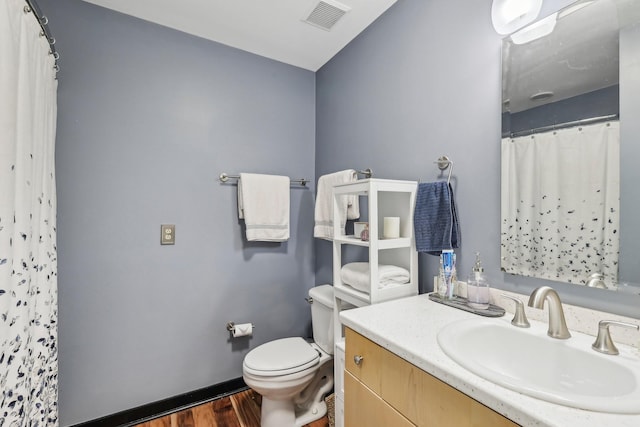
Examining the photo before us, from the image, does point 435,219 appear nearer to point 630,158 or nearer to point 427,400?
point 630,158

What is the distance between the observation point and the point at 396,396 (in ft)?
2.60

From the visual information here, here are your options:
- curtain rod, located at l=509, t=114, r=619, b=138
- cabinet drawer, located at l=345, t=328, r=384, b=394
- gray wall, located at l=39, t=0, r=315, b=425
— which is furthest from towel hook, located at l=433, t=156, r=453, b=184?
gray wall, located at l=39, t=0, r=315, b=425

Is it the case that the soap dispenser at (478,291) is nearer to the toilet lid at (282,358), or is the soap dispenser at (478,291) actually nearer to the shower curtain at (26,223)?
the toilet lid at (282,358)

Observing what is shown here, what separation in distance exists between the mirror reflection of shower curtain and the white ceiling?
1.19 m

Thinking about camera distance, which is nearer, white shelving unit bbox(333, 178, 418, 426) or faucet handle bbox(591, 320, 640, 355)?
faucet handle bbox(591, 320, 640, 355)

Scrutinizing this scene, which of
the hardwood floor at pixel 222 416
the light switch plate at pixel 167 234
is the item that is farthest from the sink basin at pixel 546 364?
the light switch plate at pixel 167 234

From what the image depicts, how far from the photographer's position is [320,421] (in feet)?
5.40

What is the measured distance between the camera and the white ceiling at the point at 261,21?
5.09 ft

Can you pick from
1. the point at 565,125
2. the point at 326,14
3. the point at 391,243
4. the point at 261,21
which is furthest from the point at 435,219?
the point at 261,21

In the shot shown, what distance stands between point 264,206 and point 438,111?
120 centimetres

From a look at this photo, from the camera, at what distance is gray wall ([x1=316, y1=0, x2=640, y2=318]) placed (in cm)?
111

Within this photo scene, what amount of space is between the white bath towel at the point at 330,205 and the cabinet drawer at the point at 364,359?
2.43 ft

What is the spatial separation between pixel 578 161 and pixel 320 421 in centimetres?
179

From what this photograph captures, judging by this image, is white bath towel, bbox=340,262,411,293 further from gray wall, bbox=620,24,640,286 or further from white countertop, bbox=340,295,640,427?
gray wall, bbox=620,24,640,286
